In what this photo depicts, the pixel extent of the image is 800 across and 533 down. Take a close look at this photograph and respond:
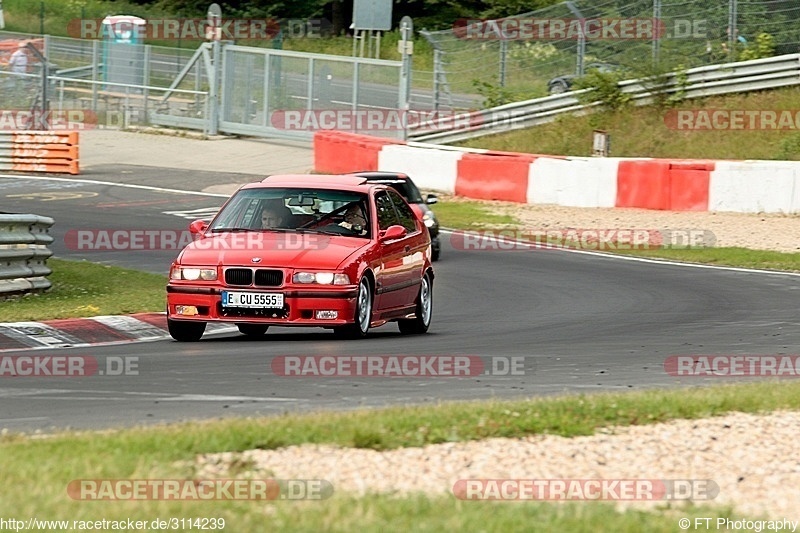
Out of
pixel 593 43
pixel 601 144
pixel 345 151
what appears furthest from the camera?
pixel 593 43

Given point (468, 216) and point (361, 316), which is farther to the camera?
point (468, 216)

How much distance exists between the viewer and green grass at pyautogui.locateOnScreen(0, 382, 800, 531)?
18.8 ft

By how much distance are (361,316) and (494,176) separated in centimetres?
1567

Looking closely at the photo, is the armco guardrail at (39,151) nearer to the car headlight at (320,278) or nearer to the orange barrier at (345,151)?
the orange barrier at (345,151)

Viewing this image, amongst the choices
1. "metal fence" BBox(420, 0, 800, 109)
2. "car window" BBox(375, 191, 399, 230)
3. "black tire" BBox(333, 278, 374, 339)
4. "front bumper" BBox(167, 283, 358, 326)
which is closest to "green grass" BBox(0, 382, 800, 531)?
"front bumper" BBox(167, 283, 358, 326)

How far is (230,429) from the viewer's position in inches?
292

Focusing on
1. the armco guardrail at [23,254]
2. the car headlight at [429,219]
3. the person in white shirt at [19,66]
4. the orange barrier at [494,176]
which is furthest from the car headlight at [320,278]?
the person in white shirt at [19,66]

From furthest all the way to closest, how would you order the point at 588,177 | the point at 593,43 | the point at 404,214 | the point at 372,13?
1. the point at 372,13
2. the point at 593,43
3. the point at 588,177
4. the point at 404,214

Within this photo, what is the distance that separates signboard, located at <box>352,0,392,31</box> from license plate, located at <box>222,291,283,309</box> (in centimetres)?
2581

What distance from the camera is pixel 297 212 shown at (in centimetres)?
1323

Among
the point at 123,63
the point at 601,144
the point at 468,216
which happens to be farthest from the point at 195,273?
the point at 123,63

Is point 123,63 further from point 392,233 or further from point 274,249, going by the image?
point 274,249

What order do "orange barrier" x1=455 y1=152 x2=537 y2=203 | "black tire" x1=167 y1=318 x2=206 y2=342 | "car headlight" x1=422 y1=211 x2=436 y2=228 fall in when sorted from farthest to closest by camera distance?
"orange barrier" x1=455 y1=152 x2=537 y2=203
"car headlight" x1=422 y1=211 x2=436 y2=228
"black tire" x1=167 y1=318 x2=206 y2=342

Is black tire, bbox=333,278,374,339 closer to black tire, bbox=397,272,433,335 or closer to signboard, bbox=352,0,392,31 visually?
black tire, bbox=397,272,433,335
